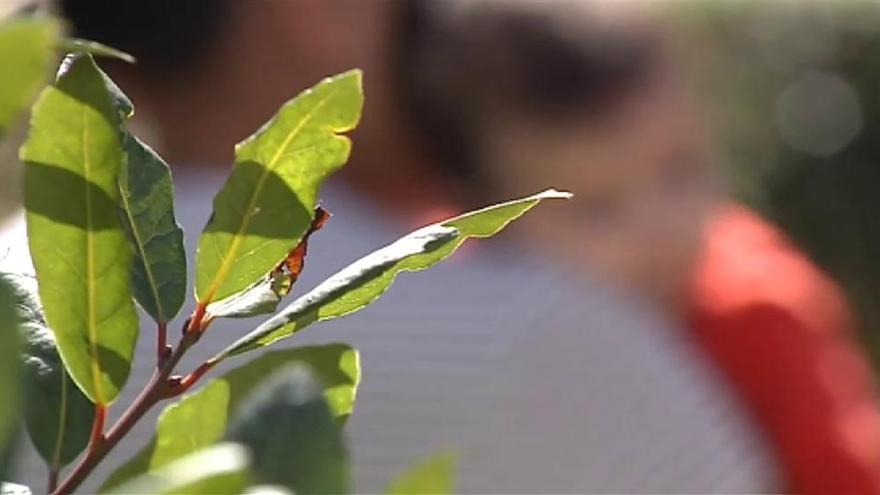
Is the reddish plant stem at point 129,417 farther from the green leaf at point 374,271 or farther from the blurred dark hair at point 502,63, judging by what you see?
the blurred dark hair at point 502,63

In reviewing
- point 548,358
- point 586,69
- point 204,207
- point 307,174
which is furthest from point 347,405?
point 586,69

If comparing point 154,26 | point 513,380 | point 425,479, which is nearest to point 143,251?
point 425,479

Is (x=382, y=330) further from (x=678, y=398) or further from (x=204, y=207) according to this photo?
(x=678, y=398)

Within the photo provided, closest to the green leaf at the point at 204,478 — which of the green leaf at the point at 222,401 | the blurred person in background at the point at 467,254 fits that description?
the green leaf at the point at 222,401

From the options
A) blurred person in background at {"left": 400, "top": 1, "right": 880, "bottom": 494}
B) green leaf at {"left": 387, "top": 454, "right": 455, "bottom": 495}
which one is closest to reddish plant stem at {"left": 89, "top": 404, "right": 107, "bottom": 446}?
green leaf at {"left": 387, "top": 454, "right": 455, "bottom": 495}

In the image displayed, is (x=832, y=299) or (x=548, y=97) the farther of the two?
(x=832, y=299)

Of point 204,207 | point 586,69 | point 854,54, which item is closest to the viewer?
point 204,207

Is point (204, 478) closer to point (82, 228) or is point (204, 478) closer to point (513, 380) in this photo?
point (82, 228)
